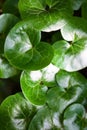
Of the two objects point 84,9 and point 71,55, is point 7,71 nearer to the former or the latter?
point 71,55

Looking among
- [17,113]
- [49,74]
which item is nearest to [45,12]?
[49,74]

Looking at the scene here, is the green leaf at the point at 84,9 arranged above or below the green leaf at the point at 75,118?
above

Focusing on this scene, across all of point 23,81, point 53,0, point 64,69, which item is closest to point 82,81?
point 64,69

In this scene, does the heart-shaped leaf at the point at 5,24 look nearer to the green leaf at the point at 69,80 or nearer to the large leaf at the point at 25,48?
the large leaf at the point at 25,48

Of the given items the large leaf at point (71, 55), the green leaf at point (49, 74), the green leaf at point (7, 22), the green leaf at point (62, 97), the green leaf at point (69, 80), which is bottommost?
the green leaf at point (62, 97)

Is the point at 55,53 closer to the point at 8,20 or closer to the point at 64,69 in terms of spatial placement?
the point at 64,69

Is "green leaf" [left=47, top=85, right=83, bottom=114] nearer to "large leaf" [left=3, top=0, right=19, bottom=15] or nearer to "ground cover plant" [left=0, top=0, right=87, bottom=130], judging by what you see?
"ground cover plant" [left=0, top=0, right=87, bottom=130]

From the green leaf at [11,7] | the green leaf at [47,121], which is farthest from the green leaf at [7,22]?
the green leaf at [47,121]
